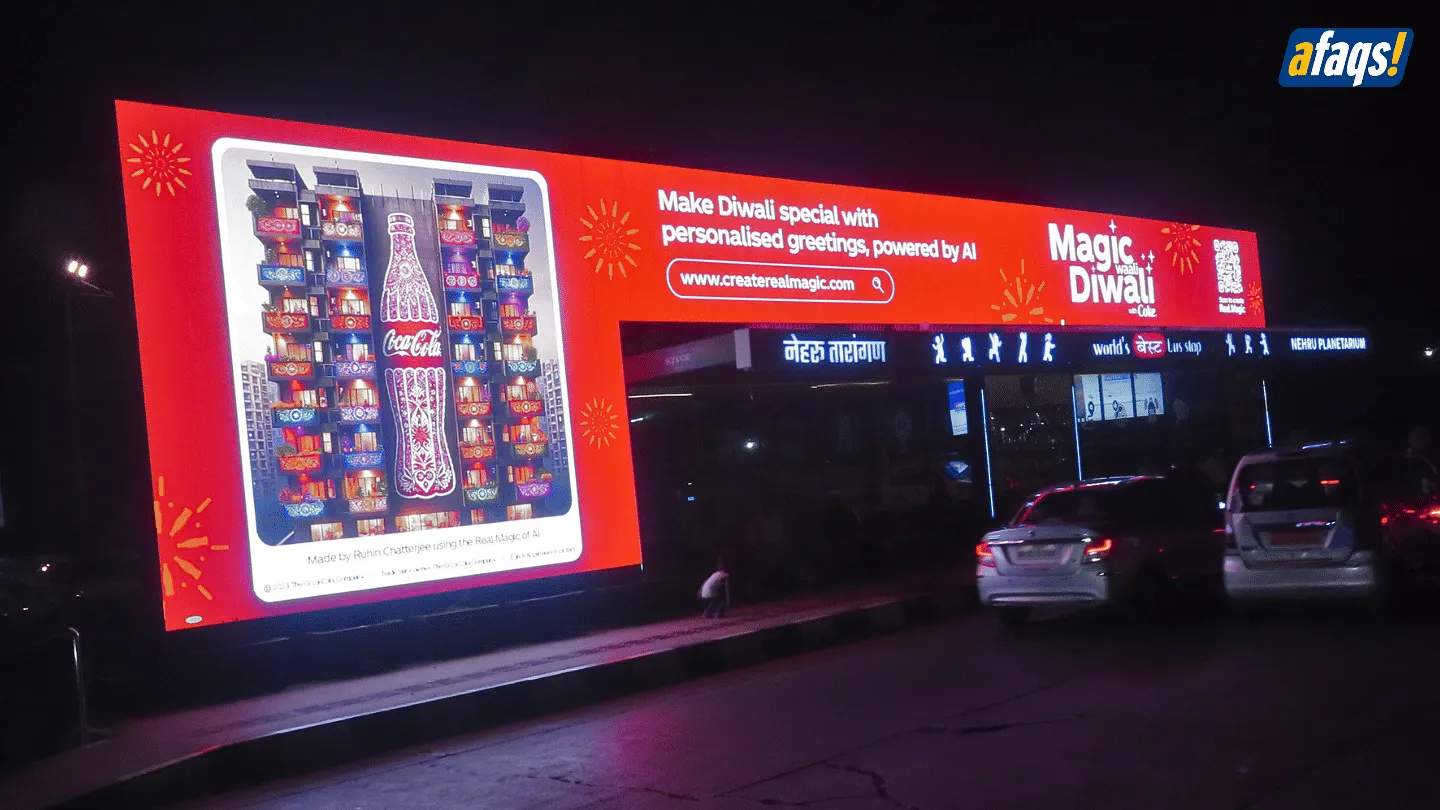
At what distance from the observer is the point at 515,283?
12.6 metres

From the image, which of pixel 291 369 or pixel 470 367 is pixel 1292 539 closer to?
pixel 470 367

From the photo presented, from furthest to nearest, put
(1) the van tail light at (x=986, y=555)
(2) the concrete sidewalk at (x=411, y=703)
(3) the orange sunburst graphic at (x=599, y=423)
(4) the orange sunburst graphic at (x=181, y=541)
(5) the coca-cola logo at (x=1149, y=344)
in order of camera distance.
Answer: (5) the coca-cola logo at (x=1149, y=344) < (3) the orange sunburst graphic at (x=599, y=423) < (1) the van tail light at (x=986, y=555) < (4) the orange sunburst graphic at (x=181, y=541) < (2) the concrete sidewalk at (x=411, y=703)

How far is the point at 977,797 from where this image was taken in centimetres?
605

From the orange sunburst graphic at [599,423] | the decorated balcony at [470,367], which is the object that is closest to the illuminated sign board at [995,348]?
the orange sunburst graphic at [599,423]

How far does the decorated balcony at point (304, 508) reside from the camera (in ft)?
35.8

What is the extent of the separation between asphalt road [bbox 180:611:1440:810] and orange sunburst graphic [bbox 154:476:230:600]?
2.93 metres

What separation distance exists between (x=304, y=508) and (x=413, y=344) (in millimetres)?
1949

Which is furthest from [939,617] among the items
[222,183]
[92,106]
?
[92,106]

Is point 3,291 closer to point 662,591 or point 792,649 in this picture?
point 662,591

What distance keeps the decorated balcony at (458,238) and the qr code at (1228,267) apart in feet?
50.6

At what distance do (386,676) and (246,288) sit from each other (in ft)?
12.7

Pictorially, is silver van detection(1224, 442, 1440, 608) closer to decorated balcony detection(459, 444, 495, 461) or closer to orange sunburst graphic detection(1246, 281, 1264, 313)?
decorated balcony detection(459, 444, 495, 461)

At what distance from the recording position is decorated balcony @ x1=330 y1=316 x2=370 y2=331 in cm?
1130

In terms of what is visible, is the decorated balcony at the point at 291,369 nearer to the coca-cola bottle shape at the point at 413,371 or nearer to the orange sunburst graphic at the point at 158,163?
the coca-cola bottle shape at the point at 413,371
